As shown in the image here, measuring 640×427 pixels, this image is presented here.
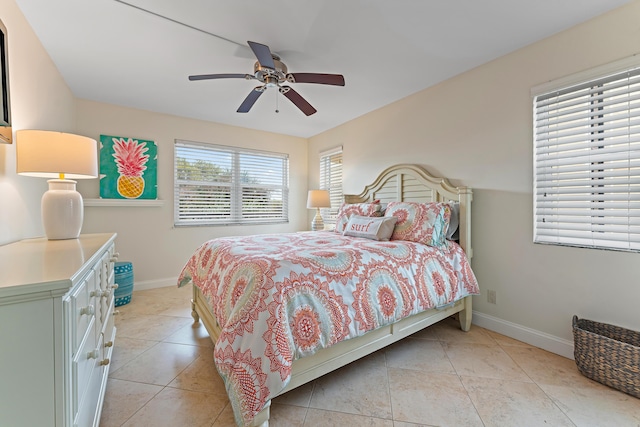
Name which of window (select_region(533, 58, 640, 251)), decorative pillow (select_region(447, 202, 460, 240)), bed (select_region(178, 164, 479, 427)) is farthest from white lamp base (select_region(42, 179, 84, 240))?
window (select_region(533, 58, 640, 251))

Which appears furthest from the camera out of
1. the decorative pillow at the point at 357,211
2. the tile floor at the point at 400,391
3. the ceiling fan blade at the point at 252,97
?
the decorative pillow at the point at 357,211

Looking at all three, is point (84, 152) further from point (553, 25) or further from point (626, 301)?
point (626, 301)

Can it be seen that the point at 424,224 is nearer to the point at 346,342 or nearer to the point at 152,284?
the point at 346,342

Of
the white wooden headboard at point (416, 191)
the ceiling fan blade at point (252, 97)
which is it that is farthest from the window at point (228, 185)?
the ceiling fan blade at point (252, 97)

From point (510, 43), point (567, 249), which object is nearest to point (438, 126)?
point (510, 43)

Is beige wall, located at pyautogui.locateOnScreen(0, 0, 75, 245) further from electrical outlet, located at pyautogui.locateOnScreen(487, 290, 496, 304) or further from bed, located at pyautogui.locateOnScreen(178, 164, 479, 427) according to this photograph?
electrical outlet, located at pyautogui.locateOnScreen(487, 290, 496, 304)

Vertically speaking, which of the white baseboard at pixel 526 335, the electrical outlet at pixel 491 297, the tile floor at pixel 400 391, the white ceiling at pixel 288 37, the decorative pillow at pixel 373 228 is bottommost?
the tile floor at pixel 400 391

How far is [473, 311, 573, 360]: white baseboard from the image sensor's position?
2006 millimetres

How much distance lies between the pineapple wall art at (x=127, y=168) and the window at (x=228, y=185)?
0.32 metres

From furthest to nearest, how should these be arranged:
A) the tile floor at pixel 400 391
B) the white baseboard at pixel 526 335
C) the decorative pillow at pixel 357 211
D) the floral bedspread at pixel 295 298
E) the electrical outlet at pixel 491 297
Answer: the decorative pillow at pixel 357 211
the electrical outlet at pixel 491 297
the white baseboard at pixel 526 335
the tile floor at pixel 400 391
the floral bedspread at pixel 295 298

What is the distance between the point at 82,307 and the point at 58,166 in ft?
3.92

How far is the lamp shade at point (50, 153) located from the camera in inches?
62.4

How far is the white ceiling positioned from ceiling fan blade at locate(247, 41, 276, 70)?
0.89 feet

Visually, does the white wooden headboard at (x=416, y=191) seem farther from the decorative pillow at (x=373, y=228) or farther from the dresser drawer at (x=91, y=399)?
the dresser drawer at (x=91, y=399)
